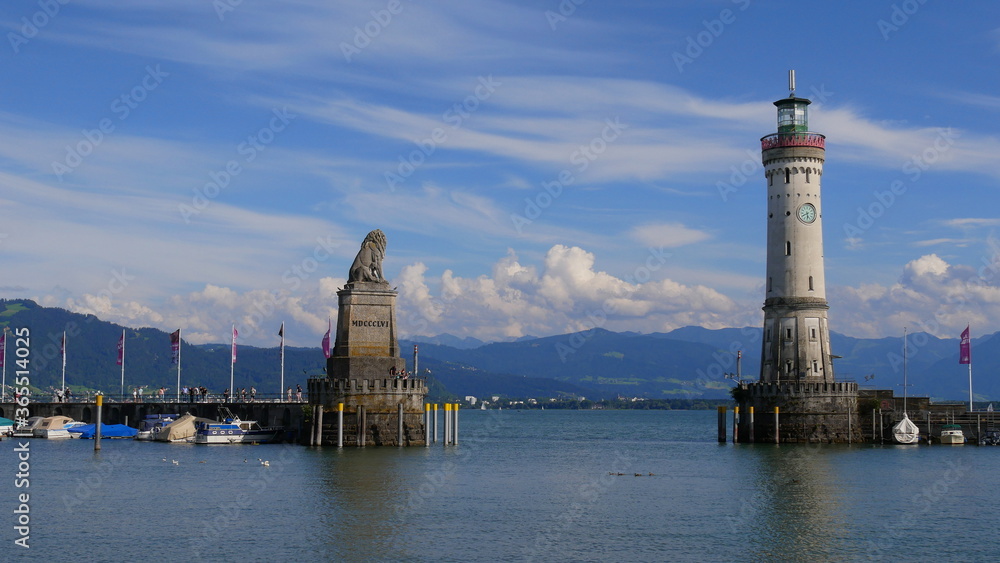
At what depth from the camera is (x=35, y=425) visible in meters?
112

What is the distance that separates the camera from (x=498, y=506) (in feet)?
194

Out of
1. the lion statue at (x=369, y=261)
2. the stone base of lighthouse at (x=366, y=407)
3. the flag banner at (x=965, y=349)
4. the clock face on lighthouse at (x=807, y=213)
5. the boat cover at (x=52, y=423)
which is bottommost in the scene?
the boat cover at (x=52, y=423)

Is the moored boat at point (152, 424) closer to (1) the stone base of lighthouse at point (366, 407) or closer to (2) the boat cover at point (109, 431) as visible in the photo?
(2) the boat cover at point (109, 431)

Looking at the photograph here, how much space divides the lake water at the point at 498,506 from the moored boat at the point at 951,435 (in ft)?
29.7

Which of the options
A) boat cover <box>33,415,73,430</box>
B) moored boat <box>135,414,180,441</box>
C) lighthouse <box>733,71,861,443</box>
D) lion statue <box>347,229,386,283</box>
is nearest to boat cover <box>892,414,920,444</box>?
lighthouse <box>733,71,861,443</box>

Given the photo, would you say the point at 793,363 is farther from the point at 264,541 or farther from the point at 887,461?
the point at 264,541

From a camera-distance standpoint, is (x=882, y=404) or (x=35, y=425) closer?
(x=882, y=404)

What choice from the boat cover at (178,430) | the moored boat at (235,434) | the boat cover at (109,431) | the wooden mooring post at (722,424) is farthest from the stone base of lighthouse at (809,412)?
the boat cover at (109,431)

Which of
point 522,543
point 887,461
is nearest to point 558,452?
point 887,461

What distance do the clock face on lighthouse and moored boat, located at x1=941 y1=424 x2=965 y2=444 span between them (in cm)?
2258

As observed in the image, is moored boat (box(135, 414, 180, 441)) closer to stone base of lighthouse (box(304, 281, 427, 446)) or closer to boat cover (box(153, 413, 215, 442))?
boat cover (box(153, 413, 215, 442))

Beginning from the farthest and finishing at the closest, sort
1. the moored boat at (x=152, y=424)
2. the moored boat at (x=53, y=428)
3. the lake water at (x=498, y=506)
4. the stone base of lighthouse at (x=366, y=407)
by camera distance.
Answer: the moored boat at (x=53, y=428) → the moored boat at (x=152, y=424) → the stone base of lighthouse at (x=366, y=407) → the lake water at (x=498, y=506)

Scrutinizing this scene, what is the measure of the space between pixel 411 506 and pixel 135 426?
66.2m

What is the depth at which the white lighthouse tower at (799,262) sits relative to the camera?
96812 millimetres
